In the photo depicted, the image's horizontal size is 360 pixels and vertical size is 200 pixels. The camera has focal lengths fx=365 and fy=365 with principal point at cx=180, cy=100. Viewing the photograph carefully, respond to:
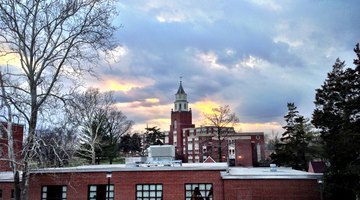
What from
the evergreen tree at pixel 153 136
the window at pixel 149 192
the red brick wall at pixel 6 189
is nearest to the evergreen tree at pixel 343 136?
the window at pixel 149 192

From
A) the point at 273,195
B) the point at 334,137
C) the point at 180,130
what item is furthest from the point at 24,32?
the point at 180,130

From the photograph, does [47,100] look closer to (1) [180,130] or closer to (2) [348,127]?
(2) [348,127]

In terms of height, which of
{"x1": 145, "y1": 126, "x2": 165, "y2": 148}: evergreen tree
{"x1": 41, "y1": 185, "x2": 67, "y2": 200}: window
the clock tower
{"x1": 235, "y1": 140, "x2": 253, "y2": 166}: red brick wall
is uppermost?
the clock tower

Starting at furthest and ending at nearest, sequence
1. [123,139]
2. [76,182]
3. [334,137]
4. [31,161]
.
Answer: [123,139], [76,182], [334,137], [31,161]

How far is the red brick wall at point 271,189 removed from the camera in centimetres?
2223

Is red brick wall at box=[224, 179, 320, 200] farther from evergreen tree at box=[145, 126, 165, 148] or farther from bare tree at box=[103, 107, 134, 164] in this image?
evergreen tree at box=[145, 126, 165, 148]

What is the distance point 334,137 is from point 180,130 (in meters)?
81.2

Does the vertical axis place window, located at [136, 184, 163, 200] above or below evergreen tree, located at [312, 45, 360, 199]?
below

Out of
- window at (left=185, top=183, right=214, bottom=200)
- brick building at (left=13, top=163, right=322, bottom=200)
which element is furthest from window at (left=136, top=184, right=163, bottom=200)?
window at (left=185, top=183, right=214, bottom=200)

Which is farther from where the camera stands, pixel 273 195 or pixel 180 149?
pixel 180 149

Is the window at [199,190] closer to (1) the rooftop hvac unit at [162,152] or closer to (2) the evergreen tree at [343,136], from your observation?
(1) the rooftop hvac unit at [162,152]

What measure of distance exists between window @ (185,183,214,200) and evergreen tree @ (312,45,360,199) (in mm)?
6771

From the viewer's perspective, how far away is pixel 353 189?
19.2m

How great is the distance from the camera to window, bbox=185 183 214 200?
74.2 feet
